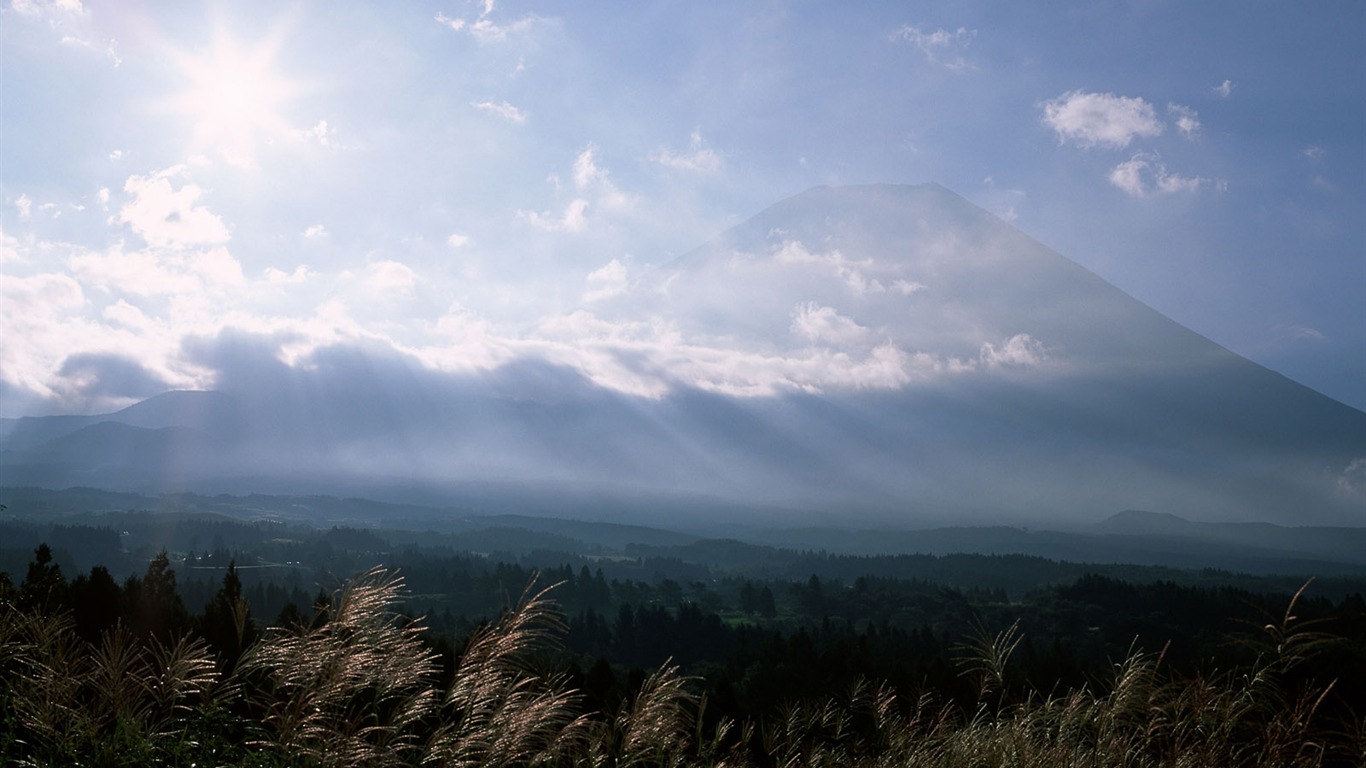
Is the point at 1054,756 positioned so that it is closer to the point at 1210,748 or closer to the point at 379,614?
the point at 1210,748

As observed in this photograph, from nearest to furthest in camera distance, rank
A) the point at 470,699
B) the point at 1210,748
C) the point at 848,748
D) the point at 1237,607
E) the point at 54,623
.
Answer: the point at 470,699 < the point at 1210,748 < the point at 54,623 < the point at 848,748 < the point at 1237,607

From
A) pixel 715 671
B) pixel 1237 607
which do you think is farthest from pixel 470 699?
pixel 1237 607

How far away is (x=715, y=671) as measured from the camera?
115062mm

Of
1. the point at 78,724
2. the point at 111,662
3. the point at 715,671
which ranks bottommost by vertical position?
the point at 715,671

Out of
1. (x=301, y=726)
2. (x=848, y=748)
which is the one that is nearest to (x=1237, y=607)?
(x=848, y=748)

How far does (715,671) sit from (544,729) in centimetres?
11348

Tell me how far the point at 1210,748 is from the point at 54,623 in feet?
56.5

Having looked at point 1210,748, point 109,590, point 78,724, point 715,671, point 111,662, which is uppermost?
point 111,662

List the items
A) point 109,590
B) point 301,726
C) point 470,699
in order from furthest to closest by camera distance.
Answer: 1. point 109,590
2. point 470,699
3. point 301,726

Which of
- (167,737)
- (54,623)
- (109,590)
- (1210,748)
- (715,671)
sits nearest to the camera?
(167,737)

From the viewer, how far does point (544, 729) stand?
9.19m

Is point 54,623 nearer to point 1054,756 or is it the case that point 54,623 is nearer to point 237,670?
point 237,670

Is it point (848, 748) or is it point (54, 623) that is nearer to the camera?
point (54, 623)

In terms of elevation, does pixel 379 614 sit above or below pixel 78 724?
above
